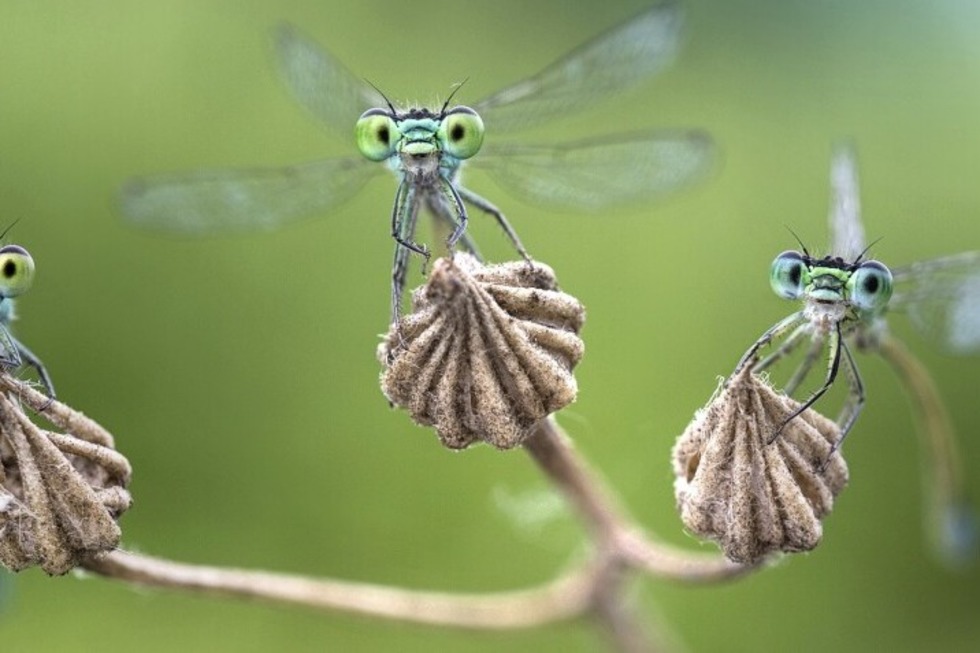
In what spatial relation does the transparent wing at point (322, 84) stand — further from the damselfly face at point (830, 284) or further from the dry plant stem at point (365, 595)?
the damselfly face at point (830, 284)

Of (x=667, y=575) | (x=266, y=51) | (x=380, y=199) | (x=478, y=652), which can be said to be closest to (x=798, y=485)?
(x=667, y=575)

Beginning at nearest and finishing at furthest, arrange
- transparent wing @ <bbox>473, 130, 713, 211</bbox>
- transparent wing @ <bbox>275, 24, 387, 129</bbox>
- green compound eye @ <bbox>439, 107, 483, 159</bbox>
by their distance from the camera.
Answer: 1. green compound eye @ <bbox>439, 107, 483, 159</bbox>
2. transparent wing @ <bbox>473, 130, 713, 211</bbox>
3. transparent wing @ <bbox>275, 24, 387, 129</bbox>

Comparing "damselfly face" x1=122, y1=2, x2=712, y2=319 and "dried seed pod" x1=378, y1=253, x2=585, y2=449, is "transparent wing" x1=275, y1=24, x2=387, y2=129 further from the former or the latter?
"dried seed pod" x1=378, y1=253, x2=585, y2=449

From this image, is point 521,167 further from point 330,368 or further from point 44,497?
point 330,368

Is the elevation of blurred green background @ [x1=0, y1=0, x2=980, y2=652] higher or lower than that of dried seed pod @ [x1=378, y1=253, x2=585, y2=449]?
higher

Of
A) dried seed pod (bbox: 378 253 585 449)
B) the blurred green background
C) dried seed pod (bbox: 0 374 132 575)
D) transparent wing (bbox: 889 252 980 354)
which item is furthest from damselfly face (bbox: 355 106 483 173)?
the blurred green background

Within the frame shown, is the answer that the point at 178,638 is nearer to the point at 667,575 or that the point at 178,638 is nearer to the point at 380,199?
the point at 380,199
